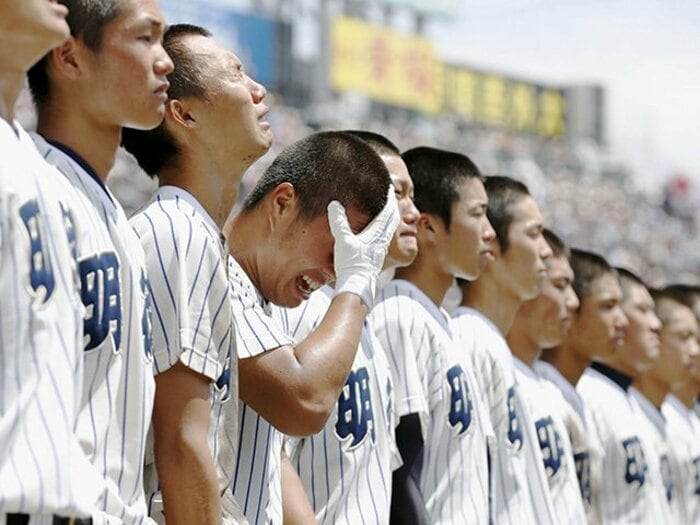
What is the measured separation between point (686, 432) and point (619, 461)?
1.31m

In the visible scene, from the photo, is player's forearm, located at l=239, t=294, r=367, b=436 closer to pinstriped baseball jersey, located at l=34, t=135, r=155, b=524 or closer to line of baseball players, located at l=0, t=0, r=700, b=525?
line of baseball players, located at l=0, t=0, r=700, b=525

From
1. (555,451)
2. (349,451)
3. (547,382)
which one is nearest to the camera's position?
(349,451)

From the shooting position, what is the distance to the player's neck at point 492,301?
572 cm

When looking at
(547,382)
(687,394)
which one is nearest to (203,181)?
(547,382)

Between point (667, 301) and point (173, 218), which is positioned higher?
point (173, 218)

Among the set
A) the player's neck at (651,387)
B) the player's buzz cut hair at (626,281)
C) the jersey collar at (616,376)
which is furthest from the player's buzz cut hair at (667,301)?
the jersey collar at (616,376)

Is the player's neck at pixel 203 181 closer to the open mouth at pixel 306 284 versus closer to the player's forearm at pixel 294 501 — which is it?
the open mouth at pixel 306 284

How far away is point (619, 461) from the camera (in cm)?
685

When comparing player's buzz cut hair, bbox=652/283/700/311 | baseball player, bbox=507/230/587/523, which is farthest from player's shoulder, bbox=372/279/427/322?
player's buzz cut hair, bbox=652/283/700/311

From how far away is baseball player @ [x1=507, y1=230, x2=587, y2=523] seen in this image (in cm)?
582

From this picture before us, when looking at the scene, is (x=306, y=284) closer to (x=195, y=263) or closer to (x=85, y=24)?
(x=195, y=263)

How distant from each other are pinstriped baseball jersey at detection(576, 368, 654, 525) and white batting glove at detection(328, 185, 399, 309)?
3239 mm

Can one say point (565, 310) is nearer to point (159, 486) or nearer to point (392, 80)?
point (159, 486)

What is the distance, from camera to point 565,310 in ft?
20.6
